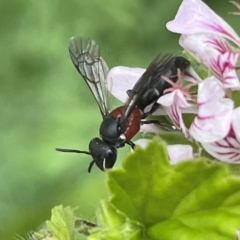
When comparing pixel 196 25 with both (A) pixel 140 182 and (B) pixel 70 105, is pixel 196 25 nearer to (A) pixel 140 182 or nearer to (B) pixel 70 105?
(A) pixel 140 182

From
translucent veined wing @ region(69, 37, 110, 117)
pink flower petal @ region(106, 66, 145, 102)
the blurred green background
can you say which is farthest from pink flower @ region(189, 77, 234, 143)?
the blurred green background

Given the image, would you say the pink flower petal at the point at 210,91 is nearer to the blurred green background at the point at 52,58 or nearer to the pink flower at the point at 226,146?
the pink flower at the point at 226,146

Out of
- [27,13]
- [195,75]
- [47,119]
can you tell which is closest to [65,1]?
[27,13]

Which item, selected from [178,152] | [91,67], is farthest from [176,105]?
[91,67]

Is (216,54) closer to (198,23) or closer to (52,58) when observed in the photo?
(198,23)

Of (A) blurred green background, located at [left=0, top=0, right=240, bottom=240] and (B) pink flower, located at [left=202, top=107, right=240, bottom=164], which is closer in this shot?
(B) pink flower, located at [left=202, top=107, right=240, bottom=164]

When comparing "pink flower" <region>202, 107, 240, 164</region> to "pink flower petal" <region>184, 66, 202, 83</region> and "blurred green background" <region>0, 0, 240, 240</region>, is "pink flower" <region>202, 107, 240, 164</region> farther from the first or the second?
"blurred green background" <region>0, 0, 240, 240</region>

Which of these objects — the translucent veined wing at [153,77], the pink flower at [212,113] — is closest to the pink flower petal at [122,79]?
the translucent veined wing at [153,77]
